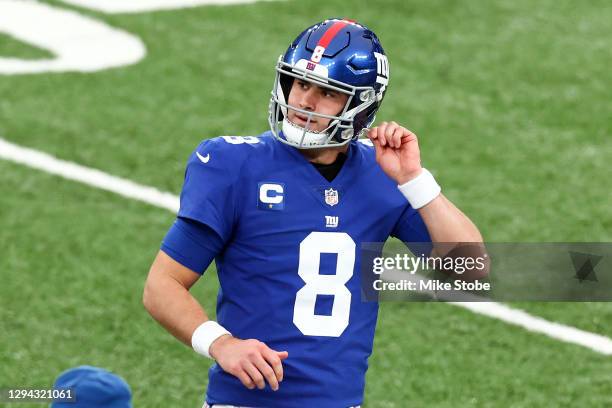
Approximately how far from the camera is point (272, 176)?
4.82 meters

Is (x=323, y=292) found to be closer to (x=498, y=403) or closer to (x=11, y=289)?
(x=498, y=403)

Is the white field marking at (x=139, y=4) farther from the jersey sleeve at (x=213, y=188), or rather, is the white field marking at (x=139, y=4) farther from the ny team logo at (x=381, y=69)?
the jersey sleeve at (x=213, y=188)

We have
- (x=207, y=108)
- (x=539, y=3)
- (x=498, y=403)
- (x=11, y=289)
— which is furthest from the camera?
(x=539, y=3)

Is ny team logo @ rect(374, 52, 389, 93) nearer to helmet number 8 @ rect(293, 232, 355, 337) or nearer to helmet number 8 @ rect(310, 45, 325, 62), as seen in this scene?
helmet number 8 @ rect(310, 45, 325, 62)

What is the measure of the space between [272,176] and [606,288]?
3969 millimetres

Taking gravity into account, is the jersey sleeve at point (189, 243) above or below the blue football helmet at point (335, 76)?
below

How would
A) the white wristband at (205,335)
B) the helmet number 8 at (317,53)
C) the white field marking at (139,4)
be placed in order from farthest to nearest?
1. the white field marking at (139,4)
2. the helmet number 8 at (317,53)
3. the white wristband at (205,335)

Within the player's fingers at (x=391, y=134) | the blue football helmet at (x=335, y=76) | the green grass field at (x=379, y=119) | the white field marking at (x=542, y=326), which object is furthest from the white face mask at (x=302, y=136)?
the white field marking at (x=542, y=326)

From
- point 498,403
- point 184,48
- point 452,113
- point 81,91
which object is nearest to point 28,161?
point 81,91

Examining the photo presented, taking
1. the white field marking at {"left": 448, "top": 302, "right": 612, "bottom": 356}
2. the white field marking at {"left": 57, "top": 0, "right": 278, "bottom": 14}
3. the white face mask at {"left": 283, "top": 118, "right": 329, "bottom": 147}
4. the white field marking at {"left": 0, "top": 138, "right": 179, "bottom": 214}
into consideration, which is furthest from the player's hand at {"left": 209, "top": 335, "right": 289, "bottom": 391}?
the white field marking at {"left": 57, "top": 0, "right": 278, "bottom": 14}

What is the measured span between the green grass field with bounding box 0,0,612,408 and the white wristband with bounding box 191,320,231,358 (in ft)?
7.51

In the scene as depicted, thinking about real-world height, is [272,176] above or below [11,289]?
above

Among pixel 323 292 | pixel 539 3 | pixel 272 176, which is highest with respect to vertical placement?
pixel 272 176

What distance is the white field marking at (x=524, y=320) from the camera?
24.5ft
